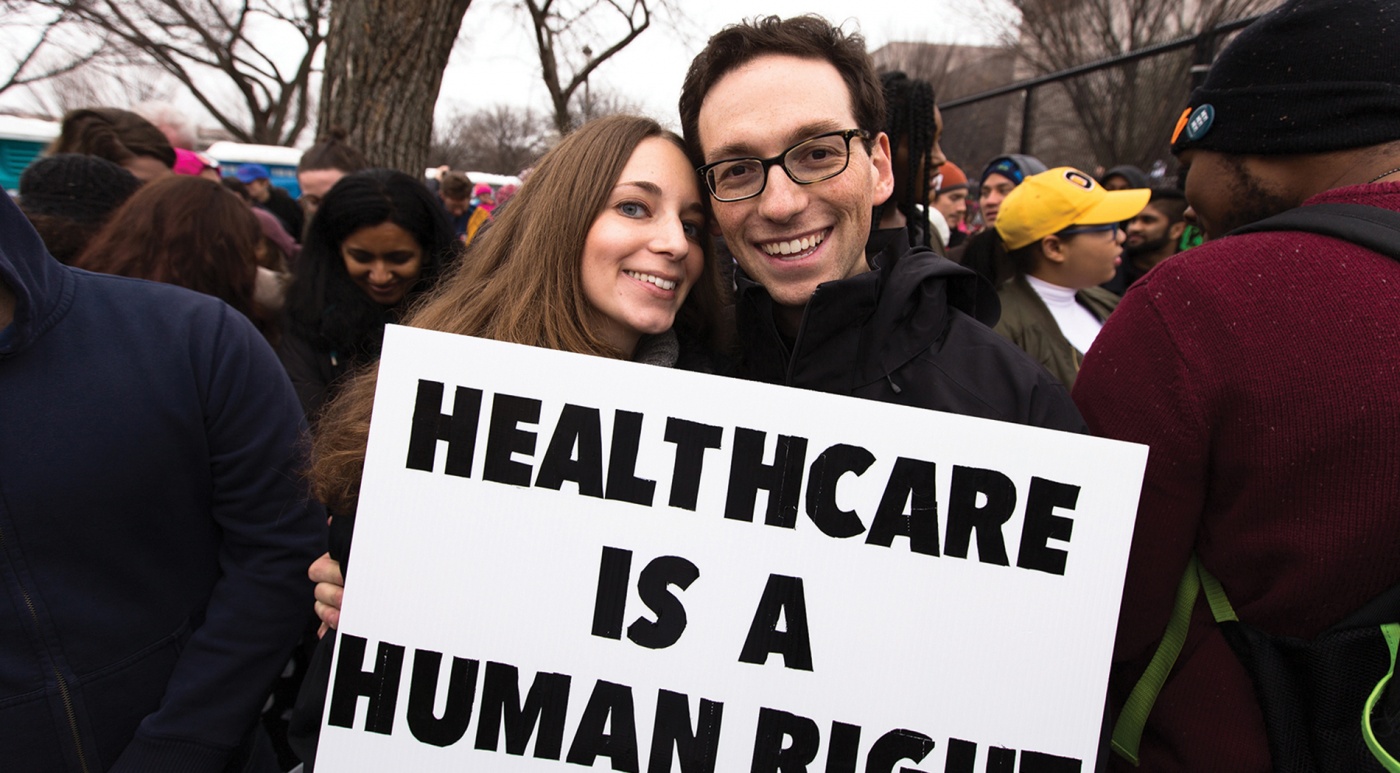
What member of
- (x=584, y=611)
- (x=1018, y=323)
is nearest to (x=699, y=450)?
(x=584, y=611)

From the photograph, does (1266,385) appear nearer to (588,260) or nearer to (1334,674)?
(1334,674)

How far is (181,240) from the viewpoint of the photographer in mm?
2463

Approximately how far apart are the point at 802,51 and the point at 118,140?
3775mm

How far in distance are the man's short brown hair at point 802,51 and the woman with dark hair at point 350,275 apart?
67.5 inches

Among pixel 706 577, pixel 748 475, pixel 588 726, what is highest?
pixel 748 475

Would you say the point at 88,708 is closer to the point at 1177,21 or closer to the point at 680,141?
the point at 680,141

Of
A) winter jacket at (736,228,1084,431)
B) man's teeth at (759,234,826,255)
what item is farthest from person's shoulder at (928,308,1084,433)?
man's teeth at (759,234,826,255)

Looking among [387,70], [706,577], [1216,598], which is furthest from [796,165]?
[387,70]

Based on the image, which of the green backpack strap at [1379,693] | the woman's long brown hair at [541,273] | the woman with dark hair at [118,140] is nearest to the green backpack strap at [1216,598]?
the green backpack strap at [1379,693]

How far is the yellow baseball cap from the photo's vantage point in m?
3.15

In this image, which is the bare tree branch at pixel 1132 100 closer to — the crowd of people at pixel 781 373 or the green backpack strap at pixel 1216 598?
the crowd of people at pixel 781 373

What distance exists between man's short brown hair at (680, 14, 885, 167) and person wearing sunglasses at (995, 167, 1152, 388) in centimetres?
167

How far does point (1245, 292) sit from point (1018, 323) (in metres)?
1.91

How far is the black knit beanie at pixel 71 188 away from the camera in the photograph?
2502mm
